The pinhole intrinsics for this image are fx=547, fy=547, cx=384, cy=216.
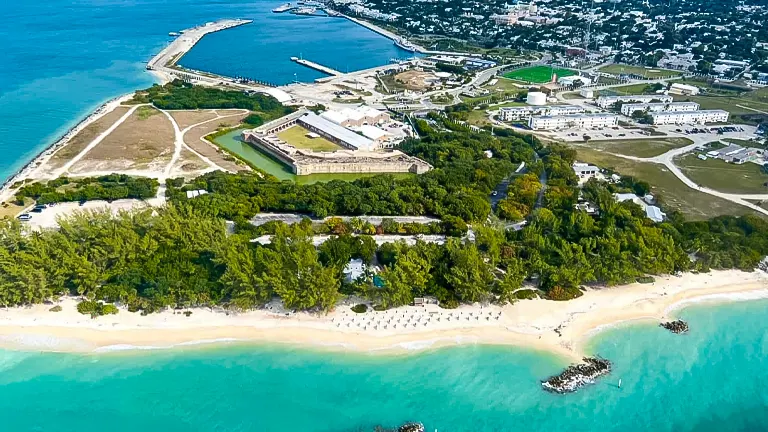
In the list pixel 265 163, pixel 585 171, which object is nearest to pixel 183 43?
pixel 265 163

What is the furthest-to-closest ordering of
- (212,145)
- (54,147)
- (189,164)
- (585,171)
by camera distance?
1. (212,145)
2. (54,147)
3. (189,164)
4. (585,171)

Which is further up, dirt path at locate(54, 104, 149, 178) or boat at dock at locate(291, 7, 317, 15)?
boat at dock at locate(291, 7, 317, 15)

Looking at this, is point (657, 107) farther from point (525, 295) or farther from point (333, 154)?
point (525, 295)

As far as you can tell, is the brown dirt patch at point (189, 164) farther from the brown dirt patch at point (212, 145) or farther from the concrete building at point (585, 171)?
the concrete building at point (585, 171)

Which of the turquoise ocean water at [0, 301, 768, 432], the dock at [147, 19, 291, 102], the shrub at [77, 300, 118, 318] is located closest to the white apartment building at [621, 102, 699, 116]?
the dock at [147, 19, 291, 102]

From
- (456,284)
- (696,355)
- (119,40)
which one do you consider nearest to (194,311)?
(456,284)

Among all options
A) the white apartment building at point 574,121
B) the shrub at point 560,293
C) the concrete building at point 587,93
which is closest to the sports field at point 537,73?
the concrete building at point 587,93

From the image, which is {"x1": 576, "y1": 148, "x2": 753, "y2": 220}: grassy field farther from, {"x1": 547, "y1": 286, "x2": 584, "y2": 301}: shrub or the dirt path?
the dirt path
